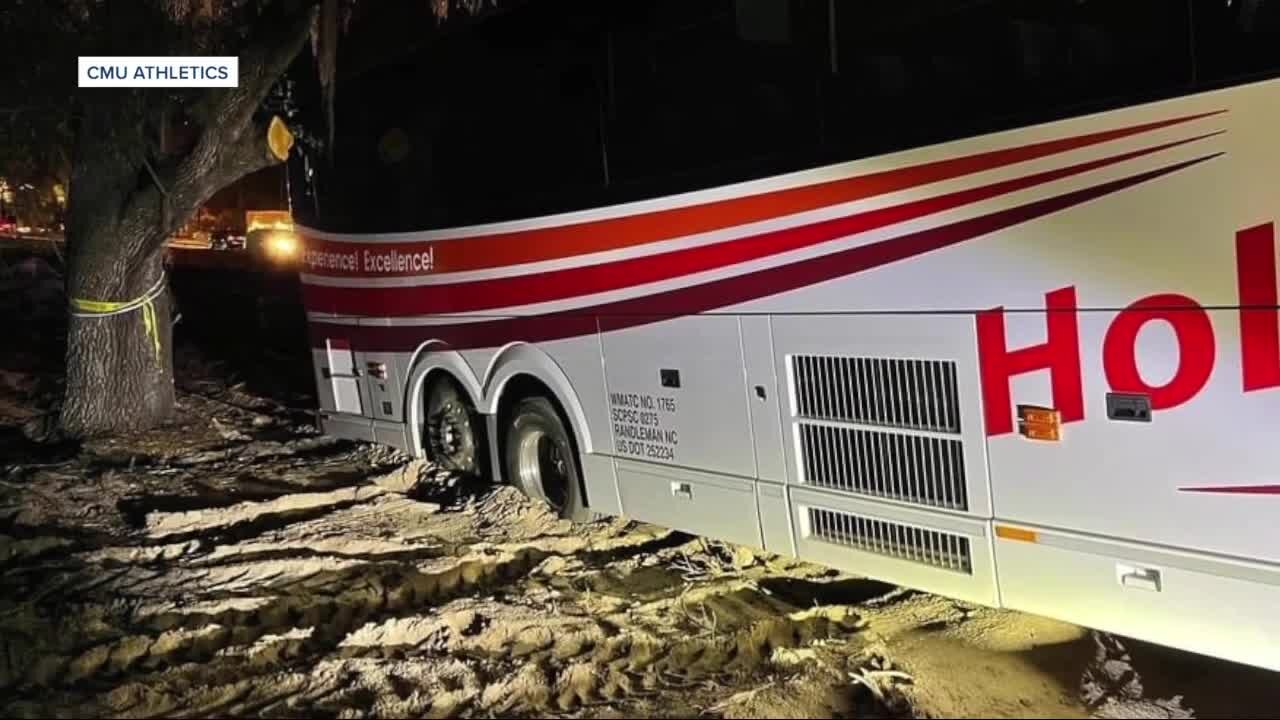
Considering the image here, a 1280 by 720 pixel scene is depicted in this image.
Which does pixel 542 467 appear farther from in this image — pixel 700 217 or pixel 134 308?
pixel 134 308

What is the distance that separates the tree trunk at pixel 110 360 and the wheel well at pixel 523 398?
5455 millimetres

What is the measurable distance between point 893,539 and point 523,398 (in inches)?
131

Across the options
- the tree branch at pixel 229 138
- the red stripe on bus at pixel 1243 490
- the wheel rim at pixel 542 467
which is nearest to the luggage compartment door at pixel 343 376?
the tree branch at pixel 229 138

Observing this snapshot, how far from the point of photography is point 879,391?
5465 millimetres

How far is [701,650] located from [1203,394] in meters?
2.56

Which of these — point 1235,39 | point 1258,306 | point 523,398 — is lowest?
point 523,398

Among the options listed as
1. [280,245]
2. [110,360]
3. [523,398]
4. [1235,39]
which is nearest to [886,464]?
[1235,39]

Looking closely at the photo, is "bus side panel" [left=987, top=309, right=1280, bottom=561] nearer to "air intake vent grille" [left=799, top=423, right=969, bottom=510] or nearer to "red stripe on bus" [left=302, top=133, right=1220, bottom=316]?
"air intake vent grille" [left=799, top=423, right=969, bottom=510]

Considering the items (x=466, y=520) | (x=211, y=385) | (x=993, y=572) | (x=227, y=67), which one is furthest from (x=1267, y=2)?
(x=211, y=385)

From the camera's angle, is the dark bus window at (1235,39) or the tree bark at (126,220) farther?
the tree bark at (126,220)

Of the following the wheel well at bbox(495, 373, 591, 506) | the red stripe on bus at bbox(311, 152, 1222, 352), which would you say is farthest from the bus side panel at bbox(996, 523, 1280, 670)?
the wheel well at bbox(495, 373, 591, 506)

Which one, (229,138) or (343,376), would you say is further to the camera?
(229,138)

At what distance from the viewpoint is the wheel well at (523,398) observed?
7.55m

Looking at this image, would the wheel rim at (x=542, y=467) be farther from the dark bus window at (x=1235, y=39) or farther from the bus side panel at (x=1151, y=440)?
the dark bus window at (x=1235, y=39)
